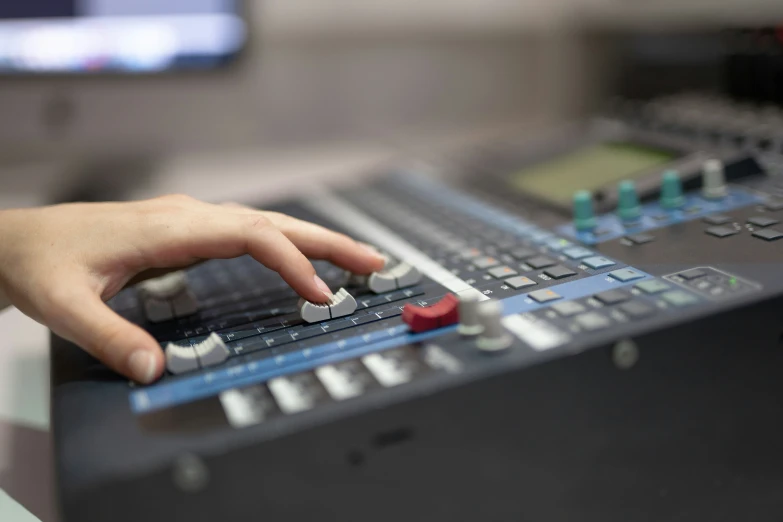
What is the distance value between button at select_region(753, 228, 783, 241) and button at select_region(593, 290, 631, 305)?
0.49 feet

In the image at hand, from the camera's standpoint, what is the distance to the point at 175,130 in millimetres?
1386

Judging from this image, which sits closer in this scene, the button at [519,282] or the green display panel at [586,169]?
the button at [519,282]

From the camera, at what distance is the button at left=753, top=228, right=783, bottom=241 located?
0.56 m

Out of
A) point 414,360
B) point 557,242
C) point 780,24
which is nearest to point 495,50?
point 780,24

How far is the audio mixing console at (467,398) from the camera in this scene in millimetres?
378

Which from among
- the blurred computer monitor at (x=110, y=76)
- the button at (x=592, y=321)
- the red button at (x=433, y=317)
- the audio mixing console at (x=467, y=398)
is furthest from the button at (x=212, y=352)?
the blurred computer monitor at (x=110, y=76)

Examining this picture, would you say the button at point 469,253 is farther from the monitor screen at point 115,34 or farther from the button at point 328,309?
the monitor screen at point 115,34

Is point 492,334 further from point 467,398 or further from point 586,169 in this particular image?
point 586,169

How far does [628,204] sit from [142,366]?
44 centimetres

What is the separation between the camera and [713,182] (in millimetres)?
679

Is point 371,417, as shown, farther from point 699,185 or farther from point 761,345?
point 699,185

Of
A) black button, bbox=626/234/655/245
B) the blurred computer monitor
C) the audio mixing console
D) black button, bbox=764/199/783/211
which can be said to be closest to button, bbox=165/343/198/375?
the audio mixing console

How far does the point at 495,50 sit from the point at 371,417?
4.33 ft

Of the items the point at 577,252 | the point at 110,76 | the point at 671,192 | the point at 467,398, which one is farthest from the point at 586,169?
the point at 110,76
